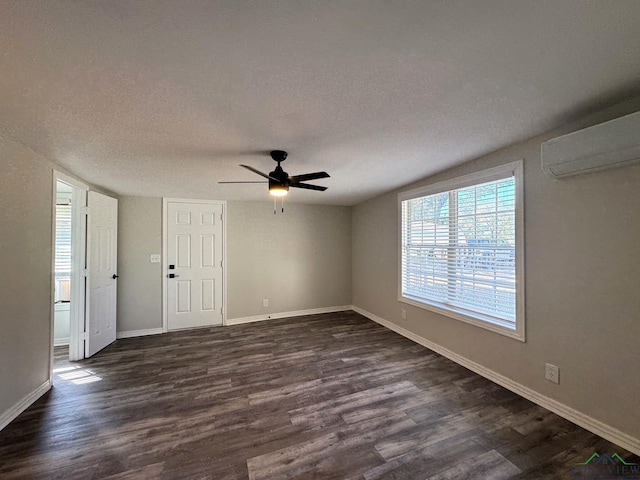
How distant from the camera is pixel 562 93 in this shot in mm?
1652

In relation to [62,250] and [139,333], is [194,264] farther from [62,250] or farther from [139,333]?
[62,250]

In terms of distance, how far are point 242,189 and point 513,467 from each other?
12.7 ft

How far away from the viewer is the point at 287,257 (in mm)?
4938

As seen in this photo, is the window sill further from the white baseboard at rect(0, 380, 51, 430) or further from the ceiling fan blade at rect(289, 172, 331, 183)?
the white baseboard at rect(0, 380, 51, 430)

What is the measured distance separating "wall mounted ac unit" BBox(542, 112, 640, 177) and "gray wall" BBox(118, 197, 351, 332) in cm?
360

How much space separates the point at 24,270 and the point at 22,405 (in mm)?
1113

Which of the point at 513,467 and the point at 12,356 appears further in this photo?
the point at 12,356

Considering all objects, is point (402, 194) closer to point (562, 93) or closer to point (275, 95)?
point (562, 93)

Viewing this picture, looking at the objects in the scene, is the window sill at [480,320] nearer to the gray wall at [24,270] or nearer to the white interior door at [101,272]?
the gray wall at [24,270]

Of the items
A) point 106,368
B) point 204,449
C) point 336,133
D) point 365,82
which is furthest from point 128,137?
point 106,368

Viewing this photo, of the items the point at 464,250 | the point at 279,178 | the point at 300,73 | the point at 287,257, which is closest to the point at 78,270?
the point at 279,178

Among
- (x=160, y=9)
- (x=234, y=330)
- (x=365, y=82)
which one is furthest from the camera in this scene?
(x=234, y=330)

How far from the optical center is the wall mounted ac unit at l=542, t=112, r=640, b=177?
161 cm

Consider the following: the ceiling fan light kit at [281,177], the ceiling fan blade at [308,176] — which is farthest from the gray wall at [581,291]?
the ceiling fan light kit at [281,177]
